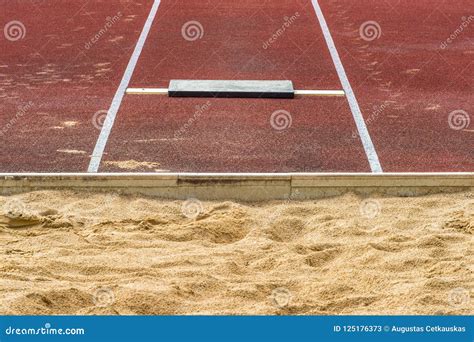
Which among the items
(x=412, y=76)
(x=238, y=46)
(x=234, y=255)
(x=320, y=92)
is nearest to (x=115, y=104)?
(x=320, y=92)

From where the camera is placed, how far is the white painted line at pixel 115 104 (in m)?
9.02

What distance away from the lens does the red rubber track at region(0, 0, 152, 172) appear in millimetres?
9266

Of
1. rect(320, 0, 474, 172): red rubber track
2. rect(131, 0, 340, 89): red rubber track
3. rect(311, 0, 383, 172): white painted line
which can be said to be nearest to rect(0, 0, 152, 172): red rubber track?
Answer: rect(131, 0, 340, 89): red rubber track

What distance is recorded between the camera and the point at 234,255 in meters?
6.77

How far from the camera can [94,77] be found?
11.6m

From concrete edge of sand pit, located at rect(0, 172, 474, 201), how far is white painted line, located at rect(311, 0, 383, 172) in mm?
1009

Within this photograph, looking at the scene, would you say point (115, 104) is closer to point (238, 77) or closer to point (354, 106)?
point (238, 77)

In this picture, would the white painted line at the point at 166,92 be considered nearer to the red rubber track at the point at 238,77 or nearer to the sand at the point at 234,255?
the red rubber track at the point at 238,77

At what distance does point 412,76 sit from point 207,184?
181 inches

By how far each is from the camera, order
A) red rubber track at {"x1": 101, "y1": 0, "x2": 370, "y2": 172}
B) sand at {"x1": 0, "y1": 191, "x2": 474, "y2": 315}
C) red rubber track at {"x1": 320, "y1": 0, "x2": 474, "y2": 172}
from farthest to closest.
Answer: red rubber track at {"x1": 320, "y1": 0, "x2": 474, "y2": 172}
red rubber track at {"x1": 101, "y1": 0, "x2": 370, "y2": 172}
sand at {"x1": 0, "y1": 191, "x2": 474, "y2": 315}

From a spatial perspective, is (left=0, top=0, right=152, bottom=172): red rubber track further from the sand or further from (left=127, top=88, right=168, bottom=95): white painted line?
the sand

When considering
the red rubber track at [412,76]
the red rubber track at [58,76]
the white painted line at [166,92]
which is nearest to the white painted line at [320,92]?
the white painted line at [166,92]

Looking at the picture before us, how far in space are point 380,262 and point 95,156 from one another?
330 centimetres
